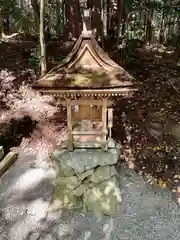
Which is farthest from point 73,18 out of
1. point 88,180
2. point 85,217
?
point 85,217

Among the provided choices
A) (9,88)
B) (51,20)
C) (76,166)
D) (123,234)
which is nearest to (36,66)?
(9,88)

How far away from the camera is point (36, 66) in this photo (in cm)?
1188

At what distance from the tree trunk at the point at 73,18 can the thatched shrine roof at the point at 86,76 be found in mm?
7692

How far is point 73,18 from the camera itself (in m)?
12.4

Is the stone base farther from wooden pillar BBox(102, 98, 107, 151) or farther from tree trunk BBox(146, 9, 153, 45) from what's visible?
tree trunk BBox(146, 9, 153, 45)

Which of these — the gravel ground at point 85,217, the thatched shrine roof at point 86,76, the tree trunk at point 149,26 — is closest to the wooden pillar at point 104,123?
the thatched shrine roof at point 86,76

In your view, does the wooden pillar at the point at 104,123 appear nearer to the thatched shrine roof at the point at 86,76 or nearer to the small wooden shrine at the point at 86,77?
the small wooden shrine at the point at 86,77

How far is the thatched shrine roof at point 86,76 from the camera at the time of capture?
16.8ft

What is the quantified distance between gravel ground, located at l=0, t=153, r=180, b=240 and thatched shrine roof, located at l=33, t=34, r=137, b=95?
10.0 feet

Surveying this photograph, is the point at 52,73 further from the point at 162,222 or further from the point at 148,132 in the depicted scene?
the point at 148,132

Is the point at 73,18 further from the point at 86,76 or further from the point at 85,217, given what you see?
the point at 85,217

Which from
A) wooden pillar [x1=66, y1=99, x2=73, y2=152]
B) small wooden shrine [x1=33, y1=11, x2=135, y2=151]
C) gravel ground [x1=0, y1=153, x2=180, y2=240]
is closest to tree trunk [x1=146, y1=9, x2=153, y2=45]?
gravel ground [x1=0, y1=153, x2=180, y2=240]

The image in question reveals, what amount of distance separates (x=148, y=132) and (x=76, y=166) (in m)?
3.63

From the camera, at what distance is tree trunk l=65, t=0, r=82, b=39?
40.0 feet
